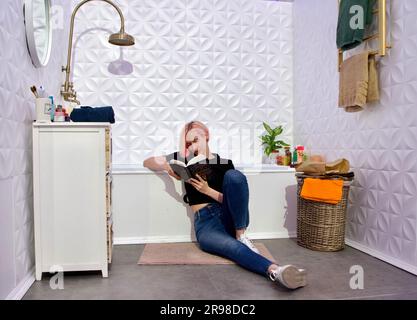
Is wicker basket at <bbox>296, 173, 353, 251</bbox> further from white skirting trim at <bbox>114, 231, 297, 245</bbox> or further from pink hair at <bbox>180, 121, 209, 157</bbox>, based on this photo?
pink hair at <bbox>180, 121, 209, 157</bbox>

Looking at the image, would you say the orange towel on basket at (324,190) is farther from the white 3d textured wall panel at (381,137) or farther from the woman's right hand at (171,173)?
the woman's right hand at (171,173)

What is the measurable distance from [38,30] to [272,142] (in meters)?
2.14

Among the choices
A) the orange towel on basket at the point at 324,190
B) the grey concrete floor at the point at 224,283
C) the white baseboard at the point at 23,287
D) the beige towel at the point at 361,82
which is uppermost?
the beige towel at the point at 361,82

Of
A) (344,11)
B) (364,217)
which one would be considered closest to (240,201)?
(364,217)

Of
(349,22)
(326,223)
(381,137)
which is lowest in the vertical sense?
(326,223)

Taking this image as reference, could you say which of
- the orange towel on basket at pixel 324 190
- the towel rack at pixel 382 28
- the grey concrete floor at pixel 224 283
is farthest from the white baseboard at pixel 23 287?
the towel rack at pixel 382 28

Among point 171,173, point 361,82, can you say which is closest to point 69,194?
point 171,173

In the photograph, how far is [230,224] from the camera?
220 centimetres

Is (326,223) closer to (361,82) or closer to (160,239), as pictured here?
(361,82)

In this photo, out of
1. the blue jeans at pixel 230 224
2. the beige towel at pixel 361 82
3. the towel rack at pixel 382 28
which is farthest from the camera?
the beige towel at pixel 361 82

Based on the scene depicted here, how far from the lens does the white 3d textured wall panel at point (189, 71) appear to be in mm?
3242

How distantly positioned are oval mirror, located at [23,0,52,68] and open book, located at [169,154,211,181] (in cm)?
104

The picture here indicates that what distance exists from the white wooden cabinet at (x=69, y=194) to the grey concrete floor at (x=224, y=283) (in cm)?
15
